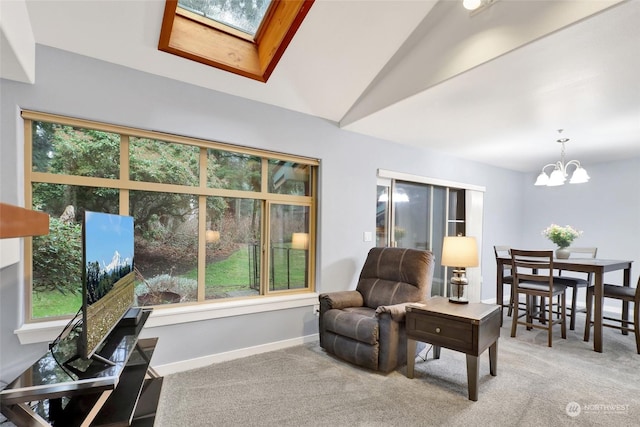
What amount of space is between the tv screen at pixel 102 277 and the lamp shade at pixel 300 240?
1.78 metres

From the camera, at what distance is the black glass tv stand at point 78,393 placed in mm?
1104

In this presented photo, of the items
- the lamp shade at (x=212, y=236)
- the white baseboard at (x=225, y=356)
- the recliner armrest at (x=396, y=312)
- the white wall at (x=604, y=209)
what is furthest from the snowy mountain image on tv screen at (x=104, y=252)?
the white wall at (x=604, y=209)

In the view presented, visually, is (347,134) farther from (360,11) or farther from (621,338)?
(621,338)

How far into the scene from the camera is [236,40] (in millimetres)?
2760

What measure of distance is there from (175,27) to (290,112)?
1217 mm

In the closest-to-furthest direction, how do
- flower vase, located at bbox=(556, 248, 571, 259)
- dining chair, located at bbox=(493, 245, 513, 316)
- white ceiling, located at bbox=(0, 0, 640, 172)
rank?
white ceiling, located at bbox=(0, 0, 640, 172) < flower vase, located at bbox=(556, 248, 571, 259) < dining chair, located at bbox=(493, 245, 513, 316)

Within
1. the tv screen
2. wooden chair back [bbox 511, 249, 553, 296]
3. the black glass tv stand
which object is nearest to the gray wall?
the tv screen

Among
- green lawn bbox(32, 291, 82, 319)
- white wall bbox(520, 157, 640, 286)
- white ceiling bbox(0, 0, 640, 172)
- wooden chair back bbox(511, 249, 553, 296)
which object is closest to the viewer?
white ceiling bbox(0, 0, 640, 172)

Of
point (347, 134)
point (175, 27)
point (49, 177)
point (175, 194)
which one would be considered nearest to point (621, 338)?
point (347, 134)

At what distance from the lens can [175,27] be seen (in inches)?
95.6

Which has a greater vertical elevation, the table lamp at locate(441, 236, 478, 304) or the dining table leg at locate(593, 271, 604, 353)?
the table lamp at locate(441, 236, 478, 304)

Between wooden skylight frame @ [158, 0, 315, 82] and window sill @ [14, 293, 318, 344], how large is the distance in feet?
6.72

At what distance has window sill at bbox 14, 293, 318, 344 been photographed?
210cm

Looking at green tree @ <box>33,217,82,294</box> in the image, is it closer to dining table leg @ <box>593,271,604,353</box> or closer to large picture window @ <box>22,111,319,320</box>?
large picture window @ <box>22,111,319,320</box>
